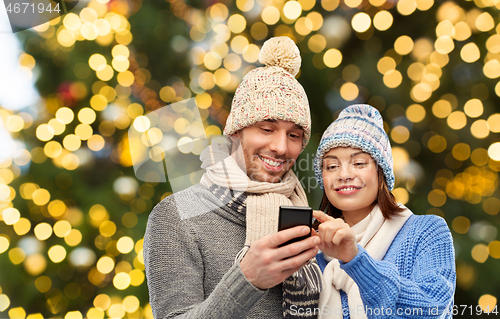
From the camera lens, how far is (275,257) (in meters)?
0.73

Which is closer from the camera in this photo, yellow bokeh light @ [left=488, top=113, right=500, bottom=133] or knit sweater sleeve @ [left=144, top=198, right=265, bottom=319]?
knit sweater sleeve @ [left=144, top=198, right=265, bottom=319]

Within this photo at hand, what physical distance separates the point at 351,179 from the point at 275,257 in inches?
15.6

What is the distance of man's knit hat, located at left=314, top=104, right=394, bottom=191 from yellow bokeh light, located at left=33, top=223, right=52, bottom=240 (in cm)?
97

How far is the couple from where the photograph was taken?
0.78 m

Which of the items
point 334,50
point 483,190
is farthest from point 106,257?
point 483,190

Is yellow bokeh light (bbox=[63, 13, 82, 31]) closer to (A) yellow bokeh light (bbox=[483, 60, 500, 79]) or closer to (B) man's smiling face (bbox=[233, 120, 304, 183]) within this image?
(B) man's smiling face (bbox=[233, 120, 304, 183])

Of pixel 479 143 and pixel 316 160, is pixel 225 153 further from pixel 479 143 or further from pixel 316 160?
pixel 479 143

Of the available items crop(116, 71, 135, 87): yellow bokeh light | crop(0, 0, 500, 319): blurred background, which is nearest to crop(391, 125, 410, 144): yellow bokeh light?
crop(0, 0, 500, 319): blurred background

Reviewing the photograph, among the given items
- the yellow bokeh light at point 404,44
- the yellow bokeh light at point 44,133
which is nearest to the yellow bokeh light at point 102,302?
the yellow bokeh light at point 44,133

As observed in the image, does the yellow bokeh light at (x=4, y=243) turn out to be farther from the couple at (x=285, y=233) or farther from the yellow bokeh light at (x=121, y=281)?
the couple at (x=285, y=233)

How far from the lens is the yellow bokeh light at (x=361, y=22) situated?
1.32 meters

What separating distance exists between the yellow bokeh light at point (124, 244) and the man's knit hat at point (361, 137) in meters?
0.75

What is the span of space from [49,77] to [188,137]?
0.58 metres

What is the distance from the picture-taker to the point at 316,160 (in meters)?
1.11
